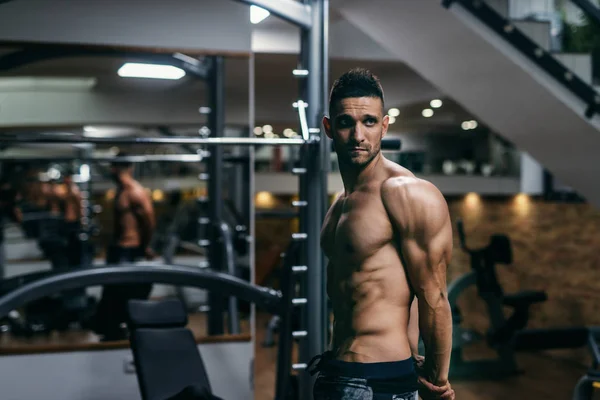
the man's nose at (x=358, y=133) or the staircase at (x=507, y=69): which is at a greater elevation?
the staircase at (x=507, y=69)

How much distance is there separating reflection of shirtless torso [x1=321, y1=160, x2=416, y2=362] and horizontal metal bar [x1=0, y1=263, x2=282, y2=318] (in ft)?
4.45

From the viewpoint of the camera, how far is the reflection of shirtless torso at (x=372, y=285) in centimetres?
169

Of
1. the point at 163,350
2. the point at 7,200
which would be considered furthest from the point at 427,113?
the point at 163,350

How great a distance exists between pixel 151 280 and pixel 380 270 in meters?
1.57

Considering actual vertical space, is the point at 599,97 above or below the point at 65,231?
above

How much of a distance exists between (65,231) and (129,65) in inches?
209

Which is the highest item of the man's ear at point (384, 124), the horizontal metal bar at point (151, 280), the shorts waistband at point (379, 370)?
the man's ear at point (384, 124)

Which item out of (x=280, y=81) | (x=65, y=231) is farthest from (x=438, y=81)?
(x=65, y=231)

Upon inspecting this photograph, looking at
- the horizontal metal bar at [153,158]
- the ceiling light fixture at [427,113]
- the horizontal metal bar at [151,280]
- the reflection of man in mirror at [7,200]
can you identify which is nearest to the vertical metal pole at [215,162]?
the horizontal metal bar at [153,158]

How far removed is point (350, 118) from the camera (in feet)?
5.38

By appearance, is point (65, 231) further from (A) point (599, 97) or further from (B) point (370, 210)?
(B) point (370, 210)

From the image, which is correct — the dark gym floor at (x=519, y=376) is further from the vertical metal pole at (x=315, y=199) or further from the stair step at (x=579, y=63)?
the stair step at (x=579, y=63)

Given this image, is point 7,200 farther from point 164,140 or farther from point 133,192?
point 164,140

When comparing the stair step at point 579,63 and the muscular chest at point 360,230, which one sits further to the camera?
the stair step at point 579,63
